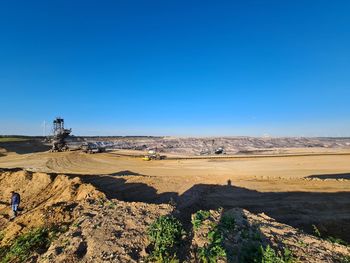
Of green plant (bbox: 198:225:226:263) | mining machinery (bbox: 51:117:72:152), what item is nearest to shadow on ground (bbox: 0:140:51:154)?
mining machinery (bbox: 51:117:72:152)

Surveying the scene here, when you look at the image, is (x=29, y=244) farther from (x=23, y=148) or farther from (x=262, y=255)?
(x=23, y=148)

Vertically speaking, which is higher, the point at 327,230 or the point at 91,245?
the point at 91,245

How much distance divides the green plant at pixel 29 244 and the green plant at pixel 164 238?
3659 mm

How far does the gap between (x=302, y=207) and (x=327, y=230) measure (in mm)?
3765

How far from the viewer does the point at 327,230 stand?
44.9 feet

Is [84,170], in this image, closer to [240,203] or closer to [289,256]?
[240,203]

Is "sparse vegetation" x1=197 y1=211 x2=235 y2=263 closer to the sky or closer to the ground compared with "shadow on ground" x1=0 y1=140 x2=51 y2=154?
closer to the ground

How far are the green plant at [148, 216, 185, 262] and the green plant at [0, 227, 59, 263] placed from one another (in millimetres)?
3659

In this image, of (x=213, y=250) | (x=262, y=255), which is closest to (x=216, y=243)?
(x=213, y=250)

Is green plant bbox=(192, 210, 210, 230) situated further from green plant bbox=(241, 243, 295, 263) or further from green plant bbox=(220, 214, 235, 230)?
green plant bbox=(241, 243, 295, 263)

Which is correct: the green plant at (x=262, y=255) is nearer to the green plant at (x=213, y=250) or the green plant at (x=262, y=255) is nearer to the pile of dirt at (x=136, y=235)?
the pile of dirt at (x=136, y=235)

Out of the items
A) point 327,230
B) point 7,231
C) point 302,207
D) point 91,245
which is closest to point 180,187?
point 302,207

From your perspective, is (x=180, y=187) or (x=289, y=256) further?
(x=180, y=187)

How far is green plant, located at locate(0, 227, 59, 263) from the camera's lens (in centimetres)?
908
